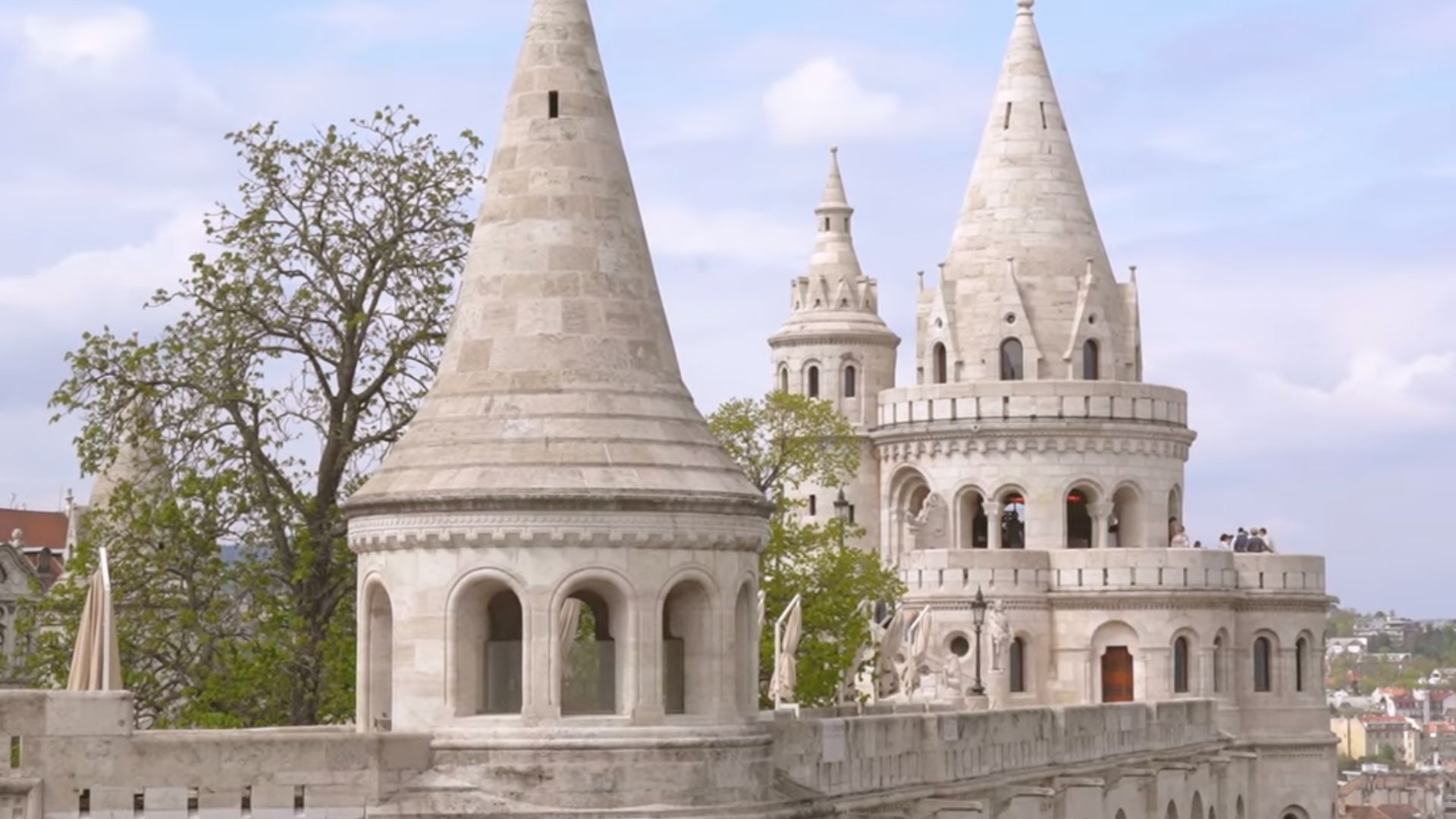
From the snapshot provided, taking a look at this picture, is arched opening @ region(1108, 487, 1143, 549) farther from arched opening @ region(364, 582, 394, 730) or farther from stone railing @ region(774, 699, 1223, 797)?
arched opening @ region(364, 582, 394, 730)

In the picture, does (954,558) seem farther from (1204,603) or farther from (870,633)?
(870,633)

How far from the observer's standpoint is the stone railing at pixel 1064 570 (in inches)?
2640

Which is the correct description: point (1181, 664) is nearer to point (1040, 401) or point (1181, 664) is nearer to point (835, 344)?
point (1040, 401)

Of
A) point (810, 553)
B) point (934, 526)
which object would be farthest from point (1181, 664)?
point (810, 553)

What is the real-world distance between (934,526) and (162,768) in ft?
156

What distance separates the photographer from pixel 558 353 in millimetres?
26141

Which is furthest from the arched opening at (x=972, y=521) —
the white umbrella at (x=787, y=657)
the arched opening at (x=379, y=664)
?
the arched opening at (x=379, y=664)

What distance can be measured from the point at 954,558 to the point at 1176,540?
6139 millimetres

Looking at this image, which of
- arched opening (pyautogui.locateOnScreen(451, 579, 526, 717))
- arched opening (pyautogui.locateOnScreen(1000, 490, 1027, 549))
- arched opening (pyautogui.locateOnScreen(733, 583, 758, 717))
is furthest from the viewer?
arched opening (pyautogui.locateOnScreen(1000, 490, 1027, 549))

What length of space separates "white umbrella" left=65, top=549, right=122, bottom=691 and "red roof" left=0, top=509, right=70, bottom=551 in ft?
307

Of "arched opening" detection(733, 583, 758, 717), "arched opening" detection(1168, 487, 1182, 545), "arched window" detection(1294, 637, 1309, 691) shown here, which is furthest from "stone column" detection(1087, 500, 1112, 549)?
"arched opening" detection(733, 583, 758, 717)

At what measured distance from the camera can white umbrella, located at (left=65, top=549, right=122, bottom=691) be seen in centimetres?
2488

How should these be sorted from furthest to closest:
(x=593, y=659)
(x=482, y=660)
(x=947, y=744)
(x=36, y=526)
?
(x=36, y=526)
(x=947, y=744)
(x=593, y=659)
(x=482, y=660)

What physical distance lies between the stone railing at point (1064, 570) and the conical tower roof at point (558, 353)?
132ft
